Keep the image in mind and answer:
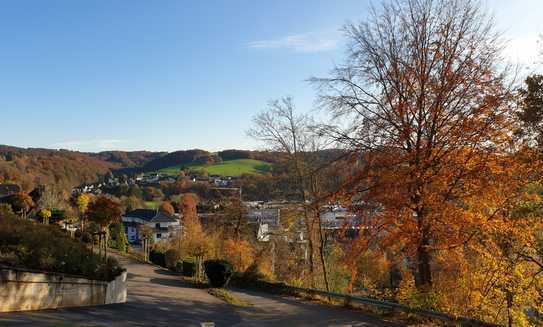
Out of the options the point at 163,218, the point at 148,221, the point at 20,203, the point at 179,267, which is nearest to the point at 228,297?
the point at 179,267

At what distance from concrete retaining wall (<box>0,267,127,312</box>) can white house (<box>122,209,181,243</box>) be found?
5808 cm

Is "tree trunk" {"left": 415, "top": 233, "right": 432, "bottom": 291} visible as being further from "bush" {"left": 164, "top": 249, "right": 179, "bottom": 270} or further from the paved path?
"bush" {"left": 164, "top": 249, "right": 179, "bottom": 270}

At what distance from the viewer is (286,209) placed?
803 inches

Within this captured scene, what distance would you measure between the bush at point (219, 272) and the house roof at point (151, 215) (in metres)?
54.3

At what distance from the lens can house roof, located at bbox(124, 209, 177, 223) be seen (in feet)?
236

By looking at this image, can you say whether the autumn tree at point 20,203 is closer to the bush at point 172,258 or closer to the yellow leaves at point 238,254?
the bush at point 172,258

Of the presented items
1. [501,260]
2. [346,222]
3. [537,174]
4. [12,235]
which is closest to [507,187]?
[537,174]

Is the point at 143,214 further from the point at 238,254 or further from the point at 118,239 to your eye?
the point at 238,254

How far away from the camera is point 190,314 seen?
1213cm

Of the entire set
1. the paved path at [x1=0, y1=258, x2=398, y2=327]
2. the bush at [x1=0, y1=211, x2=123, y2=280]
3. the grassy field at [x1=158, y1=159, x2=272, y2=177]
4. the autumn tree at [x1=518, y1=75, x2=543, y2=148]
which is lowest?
the paved path at [x1=0, y1=258, x2=398, y2=327]

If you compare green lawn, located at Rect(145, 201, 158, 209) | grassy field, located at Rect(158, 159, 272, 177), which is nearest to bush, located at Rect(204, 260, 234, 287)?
green lawn, located at Rect(145, 201, 158, 209)

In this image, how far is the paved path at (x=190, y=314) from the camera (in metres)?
8.49

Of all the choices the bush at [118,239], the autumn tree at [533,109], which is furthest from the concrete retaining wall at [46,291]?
the bush at [118,239]

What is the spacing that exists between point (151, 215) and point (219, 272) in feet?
197
